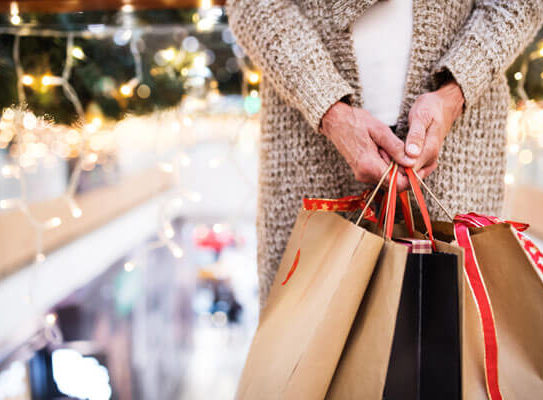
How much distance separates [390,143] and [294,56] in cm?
15

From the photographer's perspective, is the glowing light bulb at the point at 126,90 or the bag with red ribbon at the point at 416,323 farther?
the glowing light bulb at the point at 126,90

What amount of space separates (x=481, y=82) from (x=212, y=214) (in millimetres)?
2551

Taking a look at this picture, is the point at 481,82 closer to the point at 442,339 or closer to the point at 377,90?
the point at 377,90

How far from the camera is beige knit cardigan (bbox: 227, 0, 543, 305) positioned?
442 millimetres

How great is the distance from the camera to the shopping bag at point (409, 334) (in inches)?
12.6

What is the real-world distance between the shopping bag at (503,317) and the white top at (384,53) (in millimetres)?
185

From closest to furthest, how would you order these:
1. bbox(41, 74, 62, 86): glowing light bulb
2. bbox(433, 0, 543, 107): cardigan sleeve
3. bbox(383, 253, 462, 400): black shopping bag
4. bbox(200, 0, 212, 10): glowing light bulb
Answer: bbox(383, 253, 462, 400): black shopping bag < bbox(433, 0, 543, 107): cardigan sleeve < bbox(200, 0, 212, 10): glowing light bulb < bbox(41, 74, 62, 86): glowing light bulb

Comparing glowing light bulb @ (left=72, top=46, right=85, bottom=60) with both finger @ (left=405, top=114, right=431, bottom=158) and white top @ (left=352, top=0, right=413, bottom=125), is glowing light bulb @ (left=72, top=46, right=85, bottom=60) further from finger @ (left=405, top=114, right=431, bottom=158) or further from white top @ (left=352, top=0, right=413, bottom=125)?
finger @ (left=405, top=114, right=431, bottom=158)

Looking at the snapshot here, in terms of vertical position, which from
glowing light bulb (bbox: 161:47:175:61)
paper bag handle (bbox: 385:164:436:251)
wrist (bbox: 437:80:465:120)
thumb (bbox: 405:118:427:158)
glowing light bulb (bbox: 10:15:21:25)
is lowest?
paper bag handle (bbox: 385:164:436:251)

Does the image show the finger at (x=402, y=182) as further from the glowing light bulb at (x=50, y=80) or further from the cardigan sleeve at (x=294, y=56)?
the glowing light bulb at (x=50, y=80)

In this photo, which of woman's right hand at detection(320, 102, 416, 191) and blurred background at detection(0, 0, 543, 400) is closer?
woman's right hand at detection(320, 102, 416, 191)

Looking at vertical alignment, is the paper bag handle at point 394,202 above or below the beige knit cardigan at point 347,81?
below

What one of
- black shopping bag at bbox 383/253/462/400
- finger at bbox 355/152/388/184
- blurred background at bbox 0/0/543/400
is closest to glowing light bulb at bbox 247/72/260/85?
blurred background at bbox 0/0/543/400

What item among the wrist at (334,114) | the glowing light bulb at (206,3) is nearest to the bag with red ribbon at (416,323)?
the wrist at (334,114)
